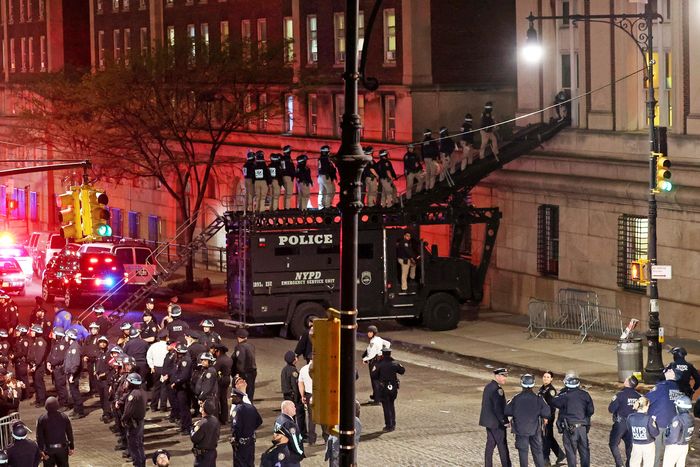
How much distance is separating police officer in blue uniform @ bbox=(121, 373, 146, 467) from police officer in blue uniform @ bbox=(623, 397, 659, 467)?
783 cm

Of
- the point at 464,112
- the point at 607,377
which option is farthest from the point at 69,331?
the point at 464,112

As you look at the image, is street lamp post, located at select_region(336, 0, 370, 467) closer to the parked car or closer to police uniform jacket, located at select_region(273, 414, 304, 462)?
police uniform jacket, located at select_region(273, 414, 304, 462)

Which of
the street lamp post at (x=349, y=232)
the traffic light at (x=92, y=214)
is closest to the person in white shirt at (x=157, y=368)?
the traffic light at (x=92, y=214)

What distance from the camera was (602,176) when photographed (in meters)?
41.0

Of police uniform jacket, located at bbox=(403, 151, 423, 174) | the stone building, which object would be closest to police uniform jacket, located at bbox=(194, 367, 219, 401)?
the stone building

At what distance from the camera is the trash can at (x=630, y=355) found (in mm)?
31141

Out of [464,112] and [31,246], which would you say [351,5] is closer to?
[464,112]

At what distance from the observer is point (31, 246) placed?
6344cm

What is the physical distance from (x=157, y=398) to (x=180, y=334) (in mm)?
1344

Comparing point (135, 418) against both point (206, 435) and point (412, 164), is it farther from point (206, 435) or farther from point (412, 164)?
point (412, 164)

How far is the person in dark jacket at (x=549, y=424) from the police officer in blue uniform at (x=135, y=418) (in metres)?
6.40

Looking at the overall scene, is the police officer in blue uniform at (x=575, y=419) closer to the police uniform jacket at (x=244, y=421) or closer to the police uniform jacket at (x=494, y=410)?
the police uniform jacket at (x=494, y=410)

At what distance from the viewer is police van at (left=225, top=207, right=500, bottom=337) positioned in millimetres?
38188

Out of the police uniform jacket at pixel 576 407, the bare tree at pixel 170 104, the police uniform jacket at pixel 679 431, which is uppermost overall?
the bare tree at pixel 170 104
